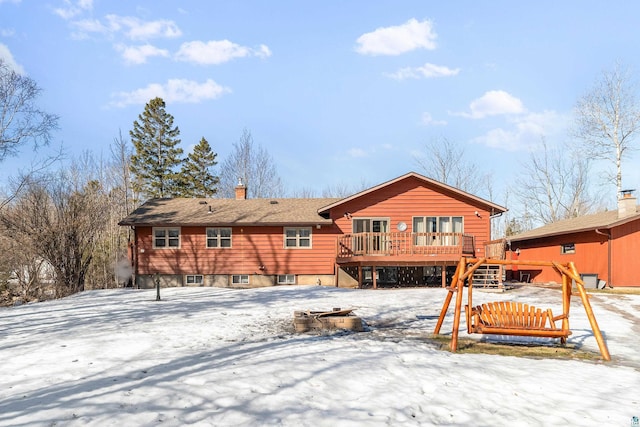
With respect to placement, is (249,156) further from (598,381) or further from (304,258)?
(598,381)

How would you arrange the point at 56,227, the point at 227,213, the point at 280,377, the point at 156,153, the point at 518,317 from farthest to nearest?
the point at 156,153 → the point at 227,213 → the point at 56,227 → the point at 518,317 → the point at 280,377

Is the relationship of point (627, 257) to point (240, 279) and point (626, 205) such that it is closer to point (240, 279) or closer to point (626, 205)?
point (626, 205)

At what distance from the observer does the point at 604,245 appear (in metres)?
19.6

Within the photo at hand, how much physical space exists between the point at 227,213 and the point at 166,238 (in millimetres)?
3265

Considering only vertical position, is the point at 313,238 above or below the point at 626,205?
below

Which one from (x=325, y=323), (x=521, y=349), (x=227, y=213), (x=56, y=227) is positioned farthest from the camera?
(x=227, y=213)

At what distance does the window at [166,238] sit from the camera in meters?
20.6

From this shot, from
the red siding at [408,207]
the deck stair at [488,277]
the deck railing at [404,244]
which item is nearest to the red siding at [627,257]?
the deck stair at [488,277]

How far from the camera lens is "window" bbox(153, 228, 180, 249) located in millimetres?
20609

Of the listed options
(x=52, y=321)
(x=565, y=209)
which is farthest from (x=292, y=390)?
(x=565, y=209)

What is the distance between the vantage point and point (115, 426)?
13.6 feet

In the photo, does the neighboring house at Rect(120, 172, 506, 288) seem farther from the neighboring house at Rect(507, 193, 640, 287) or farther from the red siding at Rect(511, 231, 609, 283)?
the red siding at Rect(511, 231, 609, 283)

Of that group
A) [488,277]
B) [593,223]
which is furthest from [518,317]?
[593,223]

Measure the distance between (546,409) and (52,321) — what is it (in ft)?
35.5
